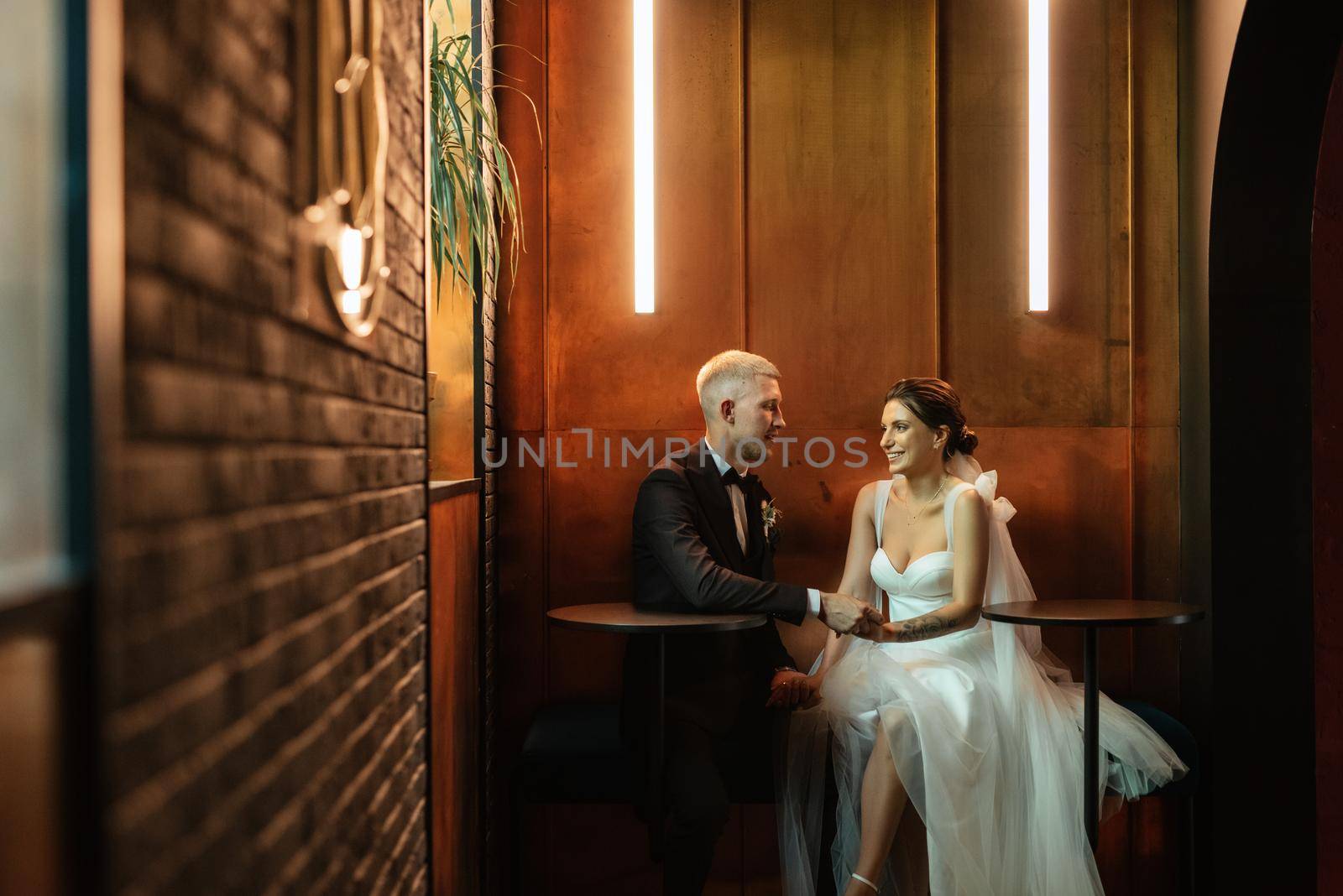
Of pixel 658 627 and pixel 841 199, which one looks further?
pixel 841 199

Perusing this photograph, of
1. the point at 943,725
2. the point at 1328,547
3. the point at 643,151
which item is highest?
the point at 643,151

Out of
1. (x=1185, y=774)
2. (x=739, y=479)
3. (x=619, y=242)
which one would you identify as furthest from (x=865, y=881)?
(x=619, y=242)

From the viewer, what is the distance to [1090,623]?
106 inches

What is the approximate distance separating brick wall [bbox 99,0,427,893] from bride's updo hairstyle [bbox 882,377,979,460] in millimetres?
1948

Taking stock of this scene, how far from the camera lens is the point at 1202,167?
130 inches

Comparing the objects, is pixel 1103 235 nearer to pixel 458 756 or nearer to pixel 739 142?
pixel 739 142

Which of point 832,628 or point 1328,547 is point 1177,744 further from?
point 832,628

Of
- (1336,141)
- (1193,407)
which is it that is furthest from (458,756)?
(1336,141)

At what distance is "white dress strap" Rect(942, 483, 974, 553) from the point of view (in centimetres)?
306

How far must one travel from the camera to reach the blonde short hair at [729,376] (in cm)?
309

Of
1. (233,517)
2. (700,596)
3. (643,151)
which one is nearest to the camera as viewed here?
→ (233,517)

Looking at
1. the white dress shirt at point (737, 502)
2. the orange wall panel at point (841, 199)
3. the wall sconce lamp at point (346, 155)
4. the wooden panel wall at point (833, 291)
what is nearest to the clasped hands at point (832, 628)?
the white dress shirt at point (737, 502)

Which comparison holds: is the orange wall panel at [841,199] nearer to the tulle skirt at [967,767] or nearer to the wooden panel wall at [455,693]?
the tulle skirt at [967,767]

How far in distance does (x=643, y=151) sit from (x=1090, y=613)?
6.63ft
